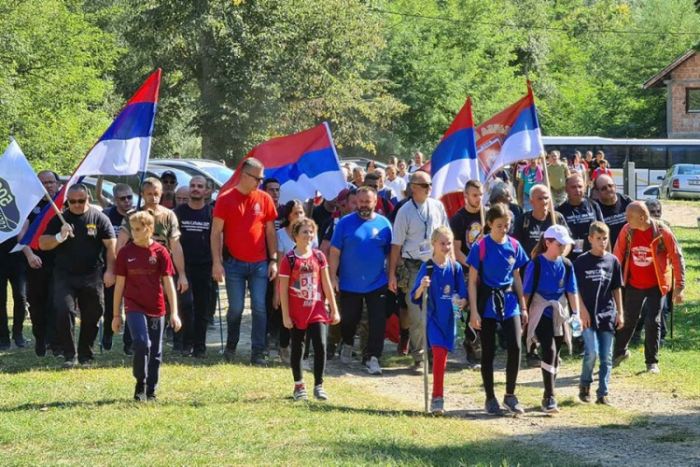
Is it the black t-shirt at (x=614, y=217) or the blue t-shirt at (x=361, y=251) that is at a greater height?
the black t-shirt at (x=614, y=217)

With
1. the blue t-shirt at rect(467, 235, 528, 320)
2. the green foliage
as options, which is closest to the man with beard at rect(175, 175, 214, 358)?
the blue t-shirt at rect(467, 235, 528, 320)

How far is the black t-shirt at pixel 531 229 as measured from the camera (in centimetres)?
1222

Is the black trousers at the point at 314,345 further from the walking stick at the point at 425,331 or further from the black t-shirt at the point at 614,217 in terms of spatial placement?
the black t-shirt at the point at 614,217

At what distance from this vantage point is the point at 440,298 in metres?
10.2

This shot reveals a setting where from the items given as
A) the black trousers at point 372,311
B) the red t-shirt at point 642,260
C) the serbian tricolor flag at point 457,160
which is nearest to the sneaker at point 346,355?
the black trousers at point 372,311

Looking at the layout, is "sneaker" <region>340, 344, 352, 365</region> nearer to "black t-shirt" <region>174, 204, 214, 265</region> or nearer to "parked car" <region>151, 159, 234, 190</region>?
"black t-shirt" <region>174, 204, 214, 265</region>

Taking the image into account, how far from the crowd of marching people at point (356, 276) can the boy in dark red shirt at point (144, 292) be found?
1 centimetres

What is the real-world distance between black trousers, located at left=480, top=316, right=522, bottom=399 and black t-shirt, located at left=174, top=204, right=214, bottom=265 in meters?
3.80

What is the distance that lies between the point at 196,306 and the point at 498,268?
396 cm

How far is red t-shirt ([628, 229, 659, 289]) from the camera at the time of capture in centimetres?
1230

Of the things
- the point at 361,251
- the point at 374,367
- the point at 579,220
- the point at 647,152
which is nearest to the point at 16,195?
the point at 361,251

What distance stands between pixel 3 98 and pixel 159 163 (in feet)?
20.2

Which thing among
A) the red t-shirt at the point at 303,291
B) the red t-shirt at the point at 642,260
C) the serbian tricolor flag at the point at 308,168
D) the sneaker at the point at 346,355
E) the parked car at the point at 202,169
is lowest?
the sneaker at the point at 346,355

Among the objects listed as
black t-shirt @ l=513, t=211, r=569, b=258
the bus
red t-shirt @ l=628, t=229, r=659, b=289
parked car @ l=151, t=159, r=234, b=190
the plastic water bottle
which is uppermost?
the bus
